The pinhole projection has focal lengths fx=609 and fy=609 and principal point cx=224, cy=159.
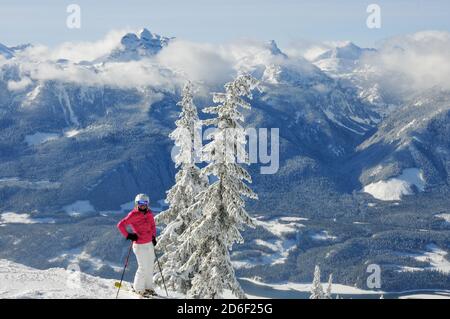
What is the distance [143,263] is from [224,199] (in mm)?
9387

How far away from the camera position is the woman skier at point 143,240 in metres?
22.6

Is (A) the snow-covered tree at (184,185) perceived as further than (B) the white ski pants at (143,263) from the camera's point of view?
Yes

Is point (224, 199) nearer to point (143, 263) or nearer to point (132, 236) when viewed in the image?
point (143, 263)

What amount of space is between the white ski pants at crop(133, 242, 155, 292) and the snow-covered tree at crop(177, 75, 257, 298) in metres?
8.13

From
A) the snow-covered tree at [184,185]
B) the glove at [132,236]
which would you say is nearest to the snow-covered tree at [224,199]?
the snow-covered tree at [184,185]

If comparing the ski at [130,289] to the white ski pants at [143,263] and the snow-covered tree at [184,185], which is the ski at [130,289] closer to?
the white ski pants at [143,263]

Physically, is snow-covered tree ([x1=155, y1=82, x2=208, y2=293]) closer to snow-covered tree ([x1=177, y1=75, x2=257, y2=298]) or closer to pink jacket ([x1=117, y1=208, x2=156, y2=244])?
snow-covered tree ([x1=177, y1=75, x2=257, y2=298])

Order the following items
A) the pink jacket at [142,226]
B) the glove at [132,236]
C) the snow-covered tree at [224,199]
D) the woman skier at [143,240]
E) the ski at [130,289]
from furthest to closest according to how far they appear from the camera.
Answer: the snow-covered tree at [224,199] → the ski at [130,289] → the pink jacket at [142,226] → the woman skier at [143,240] → the glove at [132,236]

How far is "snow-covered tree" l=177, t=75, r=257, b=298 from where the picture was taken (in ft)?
103

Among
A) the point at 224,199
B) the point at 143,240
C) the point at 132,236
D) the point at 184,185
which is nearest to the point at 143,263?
the point at 143,240

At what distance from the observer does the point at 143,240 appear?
75.3 ft
